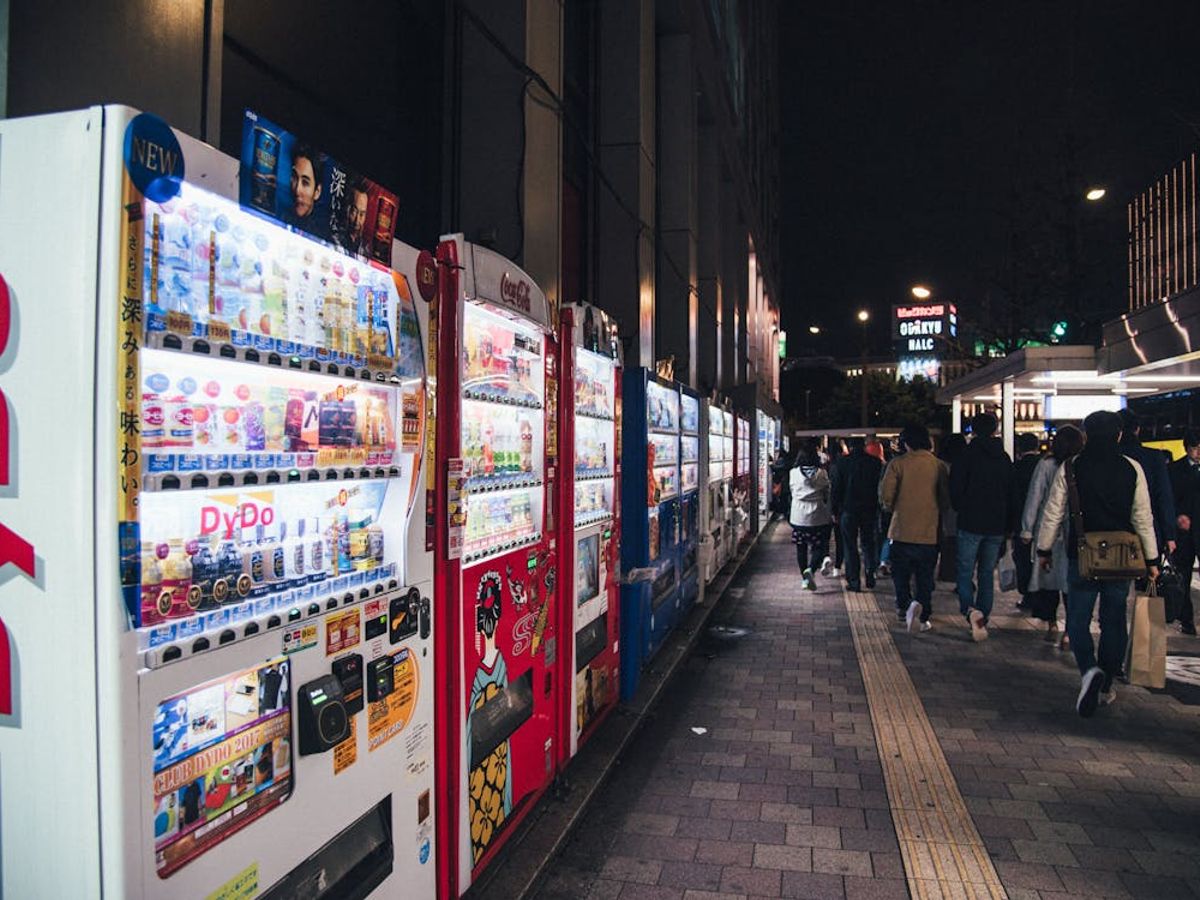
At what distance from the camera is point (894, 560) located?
27.8ft

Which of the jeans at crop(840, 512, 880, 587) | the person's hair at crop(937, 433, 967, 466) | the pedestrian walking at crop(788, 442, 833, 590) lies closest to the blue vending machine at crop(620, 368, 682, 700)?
the pedestrian walking at crop(788, 442, 833, 590)

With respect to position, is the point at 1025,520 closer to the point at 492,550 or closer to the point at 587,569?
the point at 587,569

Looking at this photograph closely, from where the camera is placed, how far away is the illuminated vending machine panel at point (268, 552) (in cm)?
175

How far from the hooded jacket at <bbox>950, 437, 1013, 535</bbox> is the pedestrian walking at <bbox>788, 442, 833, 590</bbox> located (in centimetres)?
278

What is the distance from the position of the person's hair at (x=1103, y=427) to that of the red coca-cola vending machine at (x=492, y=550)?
392 cm

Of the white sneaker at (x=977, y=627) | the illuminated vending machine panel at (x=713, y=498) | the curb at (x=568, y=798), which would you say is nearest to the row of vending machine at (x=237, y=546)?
the curb at (x=568, y=798)

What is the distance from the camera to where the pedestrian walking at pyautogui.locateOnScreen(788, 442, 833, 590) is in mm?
10656

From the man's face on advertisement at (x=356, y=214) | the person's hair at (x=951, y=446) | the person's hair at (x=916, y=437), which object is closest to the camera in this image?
the man's face on advertisement at (x=356, y=214)

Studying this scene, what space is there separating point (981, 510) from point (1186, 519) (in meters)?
2.18

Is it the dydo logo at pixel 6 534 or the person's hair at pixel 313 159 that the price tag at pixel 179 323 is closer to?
the dydo logo at pixel 6 534

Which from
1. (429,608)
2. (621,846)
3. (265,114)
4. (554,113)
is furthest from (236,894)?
(554,113)

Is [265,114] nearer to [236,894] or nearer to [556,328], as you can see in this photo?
[556,328]

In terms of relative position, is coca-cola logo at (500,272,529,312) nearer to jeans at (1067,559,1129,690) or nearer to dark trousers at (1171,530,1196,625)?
jeans at (1067,559,1129,690)

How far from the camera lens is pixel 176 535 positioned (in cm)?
190
